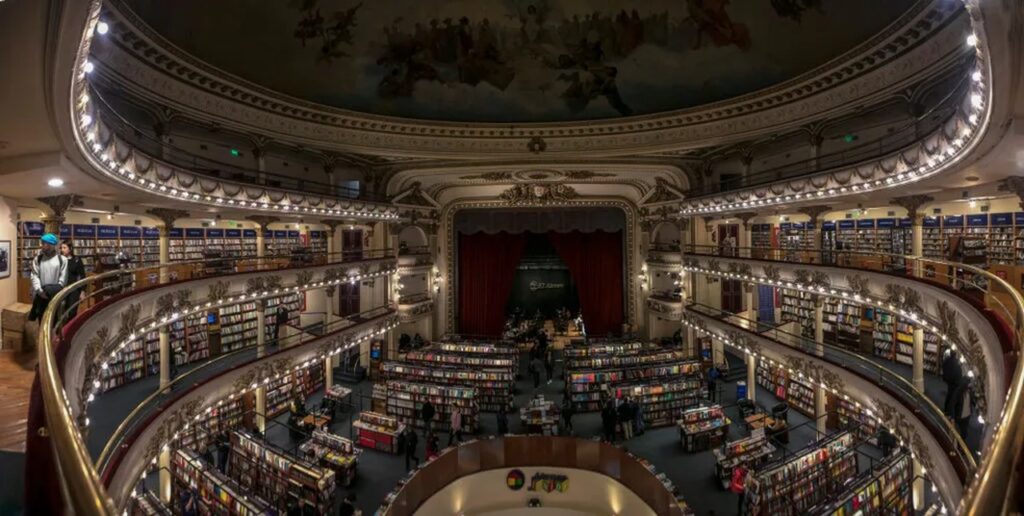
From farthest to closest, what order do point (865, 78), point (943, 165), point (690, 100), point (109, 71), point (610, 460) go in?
point (690, 100) → point (610, 460) → point (865, 78) → point (109, 71) → point (943, 165)

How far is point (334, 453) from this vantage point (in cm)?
1071

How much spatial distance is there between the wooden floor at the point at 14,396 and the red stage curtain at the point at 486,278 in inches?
622

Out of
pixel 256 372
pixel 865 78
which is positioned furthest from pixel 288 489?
pixel 865 78

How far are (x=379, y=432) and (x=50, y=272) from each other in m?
8.25

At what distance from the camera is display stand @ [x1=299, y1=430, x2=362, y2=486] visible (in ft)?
34.2

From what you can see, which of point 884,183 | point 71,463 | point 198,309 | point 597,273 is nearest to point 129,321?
point 198,309

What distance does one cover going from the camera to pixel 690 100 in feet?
46.9

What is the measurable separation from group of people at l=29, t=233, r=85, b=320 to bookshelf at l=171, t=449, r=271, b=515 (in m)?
4.50

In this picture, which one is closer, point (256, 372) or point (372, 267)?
point (256, 372)

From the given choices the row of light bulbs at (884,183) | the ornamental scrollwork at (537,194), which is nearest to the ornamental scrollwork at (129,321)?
the row of light bulbs at (884,183)

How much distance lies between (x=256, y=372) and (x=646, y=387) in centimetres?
1048

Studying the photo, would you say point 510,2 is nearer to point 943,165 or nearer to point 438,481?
point 943,165

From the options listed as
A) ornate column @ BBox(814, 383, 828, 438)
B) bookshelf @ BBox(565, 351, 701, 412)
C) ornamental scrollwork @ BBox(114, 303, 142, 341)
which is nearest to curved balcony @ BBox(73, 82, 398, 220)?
ornamental scrollwork @ BBox(114, 303, 142, 341)

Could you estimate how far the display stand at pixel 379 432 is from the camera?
12047mm
